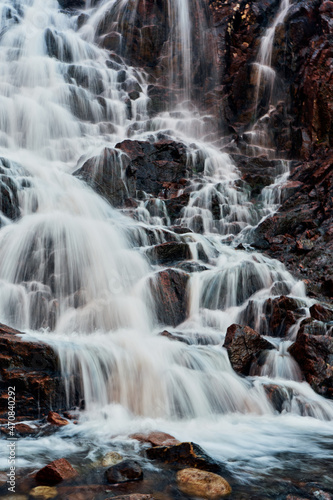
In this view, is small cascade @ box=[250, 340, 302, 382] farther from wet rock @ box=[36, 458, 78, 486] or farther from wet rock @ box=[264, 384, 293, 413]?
wet rock @ box=[36, 458, 78, 486]

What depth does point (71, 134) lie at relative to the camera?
18484 millimetres

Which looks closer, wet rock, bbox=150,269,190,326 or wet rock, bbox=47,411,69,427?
wet rock, bbox=47,411,69,427

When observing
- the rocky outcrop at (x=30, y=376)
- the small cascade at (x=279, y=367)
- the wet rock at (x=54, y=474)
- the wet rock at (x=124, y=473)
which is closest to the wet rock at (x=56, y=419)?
the rocky outcrop at (x=30, y=376)

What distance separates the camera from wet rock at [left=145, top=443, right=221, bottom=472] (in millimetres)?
4180

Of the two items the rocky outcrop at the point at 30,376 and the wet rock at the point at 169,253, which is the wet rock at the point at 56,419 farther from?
the wet rock at the point at 169,253

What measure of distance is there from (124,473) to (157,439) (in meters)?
1.15

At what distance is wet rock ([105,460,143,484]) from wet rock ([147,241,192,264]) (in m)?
7.17

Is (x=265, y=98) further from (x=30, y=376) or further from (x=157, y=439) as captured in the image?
(x=157, y=439)

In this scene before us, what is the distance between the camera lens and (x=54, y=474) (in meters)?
3.83

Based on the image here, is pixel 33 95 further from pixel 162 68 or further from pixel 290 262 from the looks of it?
pixel 290 262

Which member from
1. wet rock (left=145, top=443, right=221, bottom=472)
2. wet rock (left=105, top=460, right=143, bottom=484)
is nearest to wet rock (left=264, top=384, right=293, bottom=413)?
wet rock (left=145, top=443, right=221, bottom=472)

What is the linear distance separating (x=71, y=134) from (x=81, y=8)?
16.7 metres

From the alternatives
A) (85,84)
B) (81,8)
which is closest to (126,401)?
(85,84)

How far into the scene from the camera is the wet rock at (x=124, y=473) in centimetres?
386
